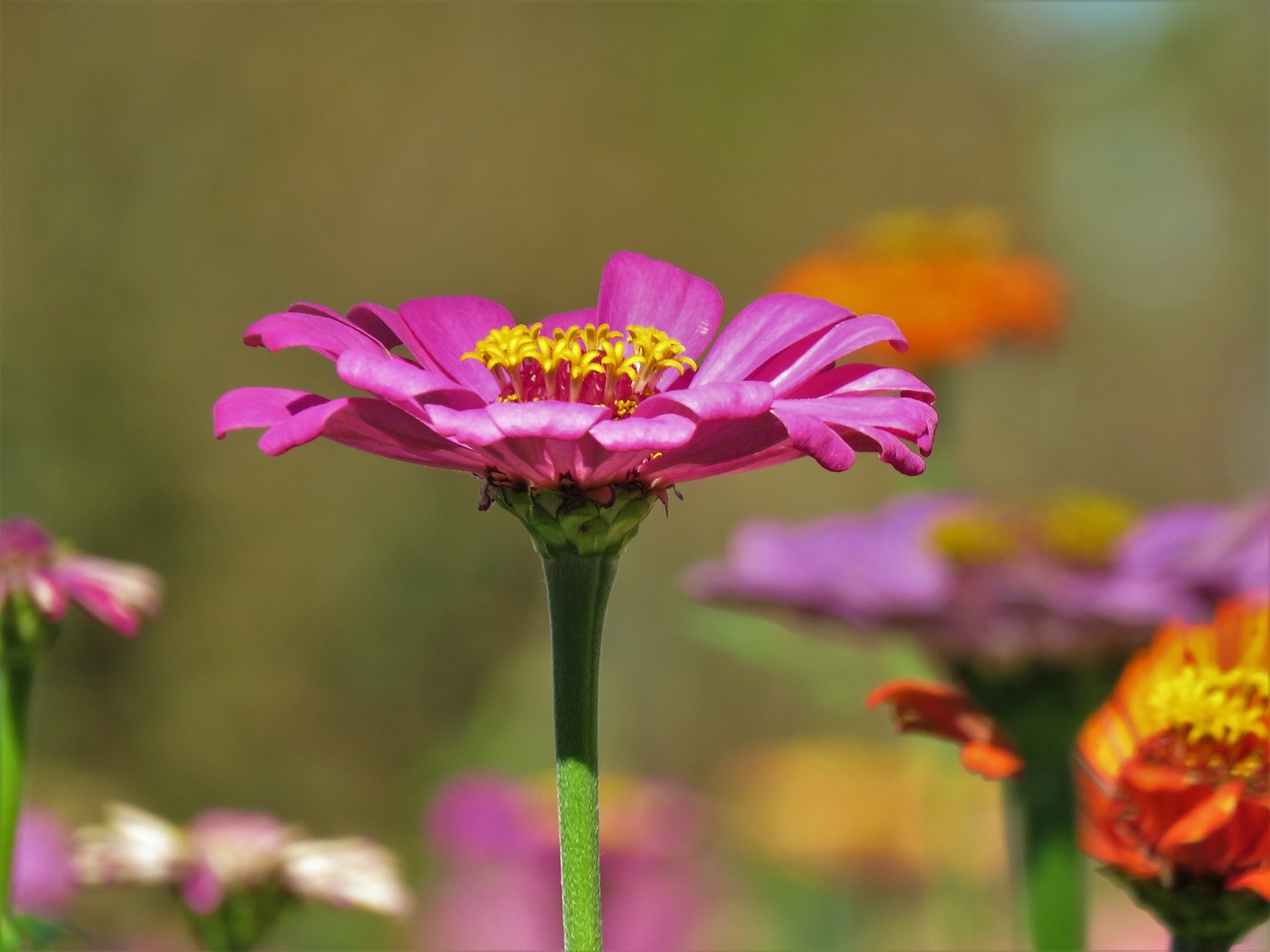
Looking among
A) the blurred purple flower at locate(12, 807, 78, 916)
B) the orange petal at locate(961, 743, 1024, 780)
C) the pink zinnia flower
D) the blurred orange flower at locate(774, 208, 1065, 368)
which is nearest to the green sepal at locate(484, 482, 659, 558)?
the pink zinnia flower

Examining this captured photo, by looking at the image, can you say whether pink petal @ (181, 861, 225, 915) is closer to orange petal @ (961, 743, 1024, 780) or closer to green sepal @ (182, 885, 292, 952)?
green sepal @ (182, 885, 292, 952)

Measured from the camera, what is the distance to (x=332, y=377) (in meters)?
2.88

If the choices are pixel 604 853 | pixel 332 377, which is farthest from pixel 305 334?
pixel 332 377

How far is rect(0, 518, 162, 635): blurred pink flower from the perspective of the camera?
2.07ft

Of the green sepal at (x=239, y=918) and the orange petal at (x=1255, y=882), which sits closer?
the orange petal at (x=1255, y=882)

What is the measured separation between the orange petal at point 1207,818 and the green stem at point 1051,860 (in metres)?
0.22

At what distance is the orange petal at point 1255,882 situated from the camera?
0.45 meters

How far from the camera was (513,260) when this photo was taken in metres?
3.23

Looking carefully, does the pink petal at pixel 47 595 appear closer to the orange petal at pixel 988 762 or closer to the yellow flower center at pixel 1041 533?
the orange petal at pixel 988 762

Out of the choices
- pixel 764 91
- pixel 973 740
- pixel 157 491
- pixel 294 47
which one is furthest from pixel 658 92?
pixel 973 740

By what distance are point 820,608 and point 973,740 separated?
1.08 ft

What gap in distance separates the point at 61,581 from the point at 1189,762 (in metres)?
0.47

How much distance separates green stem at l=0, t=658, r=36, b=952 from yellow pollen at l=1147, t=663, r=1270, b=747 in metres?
0.45

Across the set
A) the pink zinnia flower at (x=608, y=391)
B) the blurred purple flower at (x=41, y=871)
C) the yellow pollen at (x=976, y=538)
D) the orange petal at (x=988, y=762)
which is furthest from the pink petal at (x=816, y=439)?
the blurred purple flower at (x=41, y=871)
